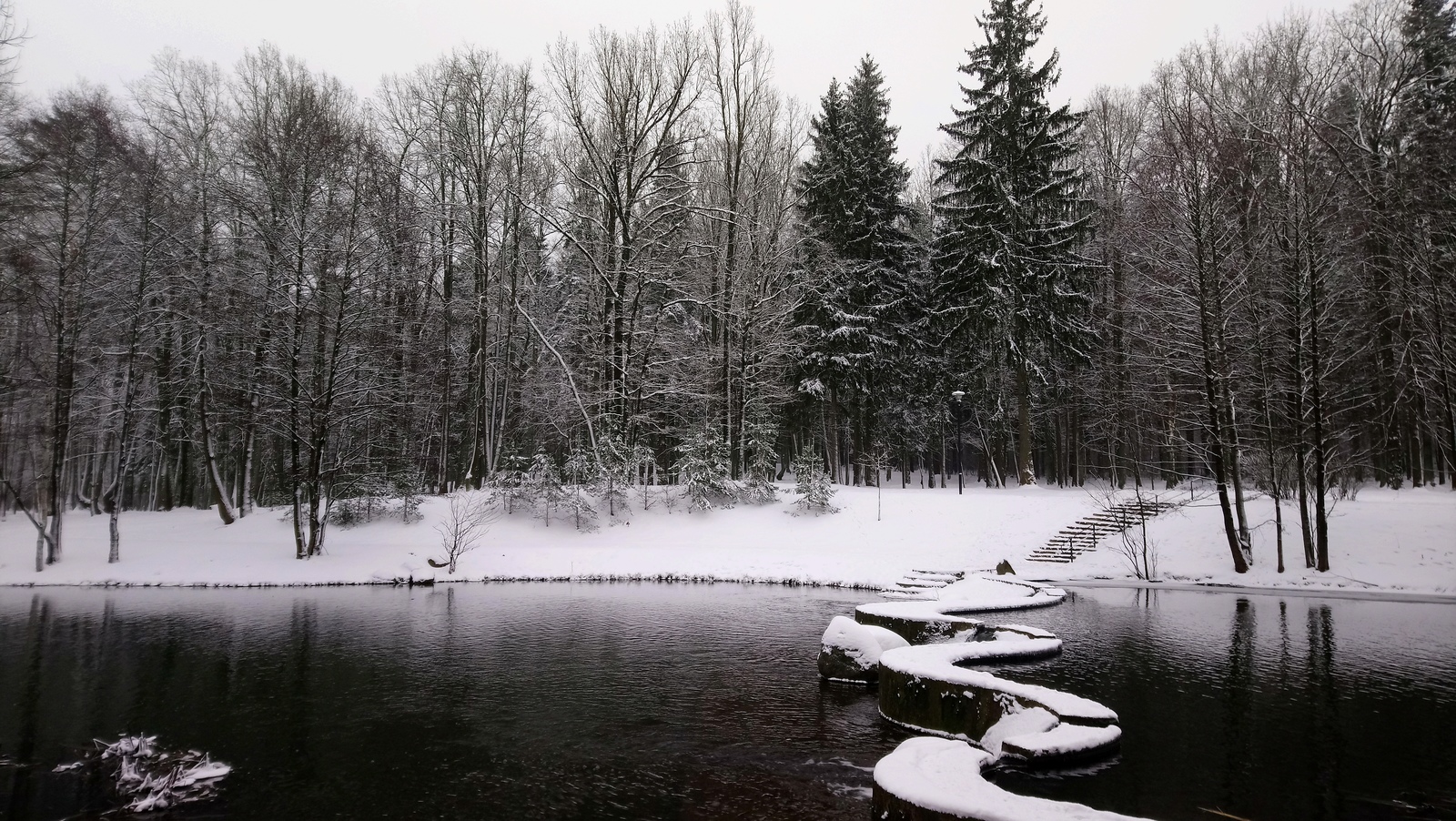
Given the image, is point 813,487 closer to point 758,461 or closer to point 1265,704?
point 758,461

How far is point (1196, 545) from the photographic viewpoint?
22.2m

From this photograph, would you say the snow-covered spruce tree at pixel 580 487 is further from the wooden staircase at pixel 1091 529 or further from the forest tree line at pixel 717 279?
the wooden staircase at pixel 1091 529

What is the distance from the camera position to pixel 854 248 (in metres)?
33.4

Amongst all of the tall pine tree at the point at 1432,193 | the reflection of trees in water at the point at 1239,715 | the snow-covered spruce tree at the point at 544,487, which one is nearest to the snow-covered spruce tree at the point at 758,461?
the snow-covered spruce tree at the point at 544,487

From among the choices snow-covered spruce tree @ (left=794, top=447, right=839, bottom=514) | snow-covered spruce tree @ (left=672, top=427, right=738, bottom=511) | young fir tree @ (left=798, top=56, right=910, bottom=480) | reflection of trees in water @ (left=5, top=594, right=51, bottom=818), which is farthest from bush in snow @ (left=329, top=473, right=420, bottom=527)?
young fir tree @ (left=798, top=56, right=910, bottom=480)

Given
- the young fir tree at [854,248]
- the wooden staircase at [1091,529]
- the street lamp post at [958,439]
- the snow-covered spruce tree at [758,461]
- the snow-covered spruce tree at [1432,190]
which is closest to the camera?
the snow-covered spruce tree at [1432,190]

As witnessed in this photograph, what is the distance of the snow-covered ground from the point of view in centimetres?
2012

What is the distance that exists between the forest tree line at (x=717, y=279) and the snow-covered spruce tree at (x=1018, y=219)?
149 mm

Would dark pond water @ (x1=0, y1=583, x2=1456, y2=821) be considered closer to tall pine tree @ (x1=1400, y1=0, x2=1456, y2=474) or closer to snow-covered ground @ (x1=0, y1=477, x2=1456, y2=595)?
snow-covered ground @ (x1=0, y1=477, x2=1456, y2=595)

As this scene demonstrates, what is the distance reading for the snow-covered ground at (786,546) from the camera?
20125mm

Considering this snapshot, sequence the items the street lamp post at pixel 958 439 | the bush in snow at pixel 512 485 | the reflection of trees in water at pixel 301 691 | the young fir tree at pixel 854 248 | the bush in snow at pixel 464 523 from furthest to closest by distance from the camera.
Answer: the young fir tree at pixel 854 248 < the street lamp post at pixel 958 439 < the bush in snow at pixel 512 485 < the bush in snow at pixel 464 523 < the reflection of trees in water at pixel 301 691

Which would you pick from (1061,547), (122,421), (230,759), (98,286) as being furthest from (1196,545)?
(98,286)

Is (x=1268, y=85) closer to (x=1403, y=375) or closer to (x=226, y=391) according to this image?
(x=1403, y=375)

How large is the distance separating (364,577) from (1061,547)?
814 inches
